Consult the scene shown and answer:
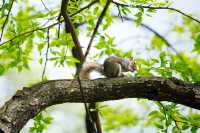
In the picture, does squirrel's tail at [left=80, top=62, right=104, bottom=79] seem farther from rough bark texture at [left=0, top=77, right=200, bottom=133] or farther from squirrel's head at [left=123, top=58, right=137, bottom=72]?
rough bark texture at [left=0, top=77, right=200, bottom=133]

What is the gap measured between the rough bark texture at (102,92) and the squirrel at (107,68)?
20.3 inches

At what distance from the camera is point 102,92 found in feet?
11.7

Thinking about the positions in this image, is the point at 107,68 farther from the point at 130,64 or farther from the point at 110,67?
the point at 130,64

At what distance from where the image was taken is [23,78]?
14945 millimetres

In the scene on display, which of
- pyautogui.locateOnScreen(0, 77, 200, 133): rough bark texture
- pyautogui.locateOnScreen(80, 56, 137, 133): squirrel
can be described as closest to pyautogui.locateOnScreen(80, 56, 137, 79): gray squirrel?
pyautogui.locateOnScreen(80, 56, 137, 133): squirrel

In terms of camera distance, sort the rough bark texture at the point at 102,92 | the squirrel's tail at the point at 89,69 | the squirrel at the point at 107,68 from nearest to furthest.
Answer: the rough bark texture at the point at 102,92
the squirrel at the point at 107,68
the squirrel's tail at the point at 89,69

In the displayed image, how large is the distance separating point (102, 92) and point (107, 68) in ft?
2.22

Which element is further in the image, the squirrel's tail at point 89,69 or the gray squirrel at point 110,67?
the squirrel's tail at point 89,69

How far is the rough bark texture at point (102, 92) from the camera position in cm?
342

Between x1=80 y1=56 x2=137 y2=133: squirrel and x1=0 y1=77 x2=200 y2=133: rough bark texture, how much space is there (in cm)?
52

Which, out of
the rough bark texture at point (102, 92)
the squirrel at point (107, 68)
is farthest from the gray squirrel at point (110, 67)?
the rough bark texture at point (102, 92)

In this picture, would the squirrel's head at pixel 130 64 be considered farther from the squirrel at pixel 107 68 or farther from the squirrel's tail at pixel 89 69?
the squirrel's tail at pixel 89 69

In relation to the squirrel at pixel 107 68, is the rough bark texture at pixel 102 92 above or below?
below

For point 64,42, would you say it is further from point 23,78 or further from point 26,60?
point 23,78
